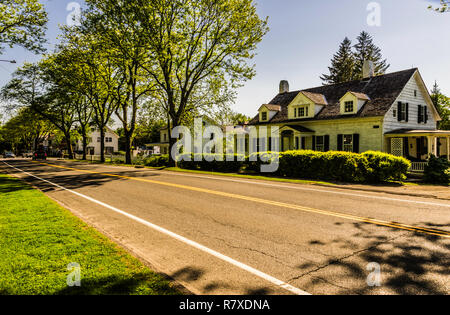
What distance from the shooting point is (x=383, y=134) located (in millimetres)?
23344

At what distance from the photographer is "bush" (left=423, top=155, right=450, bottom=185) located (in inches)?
648

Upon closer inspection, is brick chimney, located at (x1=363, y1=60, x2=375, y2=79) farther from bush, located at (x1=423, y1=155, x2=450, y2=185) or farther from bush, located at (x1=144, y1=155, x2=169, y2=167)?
bush, located at (x1=144, y1=155, x2=169, y2=167)

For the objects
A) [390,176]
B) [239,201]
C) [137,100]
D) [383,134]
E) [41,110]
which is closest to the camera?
[239,201]

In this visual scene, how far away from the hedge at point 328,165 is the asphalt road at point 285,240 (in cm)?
500

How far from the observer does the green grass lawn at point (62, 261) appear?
11.6ft

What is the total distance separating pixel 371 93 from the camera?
26.5 m

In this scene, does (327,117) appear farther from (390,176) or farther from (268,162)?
(390,176)

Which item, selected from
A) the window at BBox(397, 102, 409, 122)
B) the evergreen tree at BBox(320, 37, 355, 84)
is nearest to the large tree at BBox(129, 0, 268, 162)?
the window at BBox(397, 102, 409, 122)

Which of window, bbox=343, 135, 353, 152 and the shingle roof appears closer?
the shingle roof

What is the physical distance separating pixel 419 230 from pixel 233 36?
22.1 m

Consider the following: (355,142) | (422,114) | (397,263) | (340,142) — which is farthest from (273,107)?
(397,263)

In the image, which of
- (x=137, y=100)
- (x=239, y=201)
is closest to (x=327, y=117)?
(x=239, y=201)

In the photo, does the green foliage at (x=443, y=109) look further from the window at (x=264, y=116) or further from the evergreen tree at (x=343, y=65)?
the window at (x=264, y=116)

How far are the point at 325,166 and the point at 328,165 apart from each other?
0.69ft
